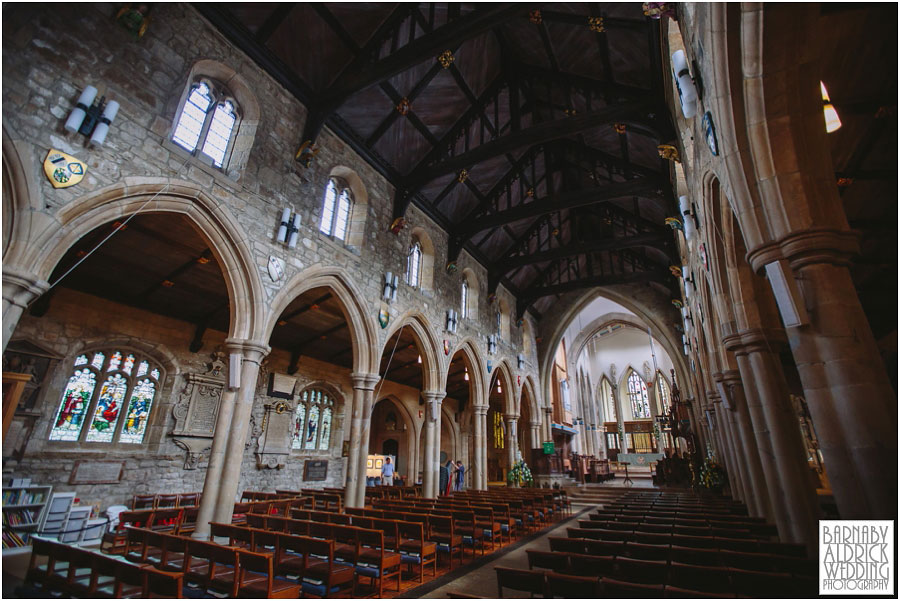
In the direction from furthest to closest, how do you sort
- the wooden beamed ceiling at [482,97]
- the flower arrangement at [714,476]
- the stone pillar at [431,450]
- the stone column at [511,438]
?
the stone column at [511,438]
the flower arrangement at [714,476]
the stone pillar at [431,450]
the wooden beamed ceiling at [482,97]

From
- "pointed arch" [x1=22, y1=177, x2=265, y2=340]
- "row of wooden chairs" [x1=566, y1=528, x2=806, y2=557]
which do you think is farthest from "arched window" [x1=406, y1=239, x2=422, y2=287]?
"row of wooden chairs" [x1=566, y1=528, x2=806, y2=557]

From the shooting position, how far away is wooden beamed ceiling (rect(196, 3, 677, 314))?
791 centimetres

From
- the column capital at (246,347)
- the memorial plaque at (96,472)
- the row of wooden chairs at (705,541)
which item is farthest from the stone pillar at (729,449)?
the memorial plaque at (96,472)

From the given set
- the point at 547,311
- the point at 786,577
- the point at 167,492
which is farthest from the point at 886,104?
the point at 547,311

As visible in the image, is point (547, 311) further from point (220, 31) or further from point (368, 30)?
point (220, 31)

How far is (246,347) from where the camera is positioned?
22.7 feet

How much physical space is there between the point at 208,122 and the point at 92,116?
A: 2.16 metres

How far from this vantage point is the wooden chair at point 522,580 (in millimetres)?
3088

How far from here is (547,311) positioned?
72.0 feet

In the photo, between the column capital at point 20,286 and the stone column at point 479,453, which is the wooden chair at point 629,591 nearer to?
the column capital at point 20,286

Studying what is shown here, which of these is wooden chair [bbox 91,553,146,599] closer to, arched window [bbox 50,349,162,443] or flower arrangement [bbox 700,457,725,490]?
arched window [bbox 50,349,162,443]

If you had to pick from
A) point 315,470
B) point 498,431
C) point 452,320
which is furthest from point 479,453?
point 498,431

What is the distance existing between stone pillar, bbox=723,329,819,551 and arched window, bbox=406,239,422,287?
8108 millimetres

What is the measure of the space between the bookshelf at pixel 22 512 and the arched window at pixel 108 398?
1.37 metres
